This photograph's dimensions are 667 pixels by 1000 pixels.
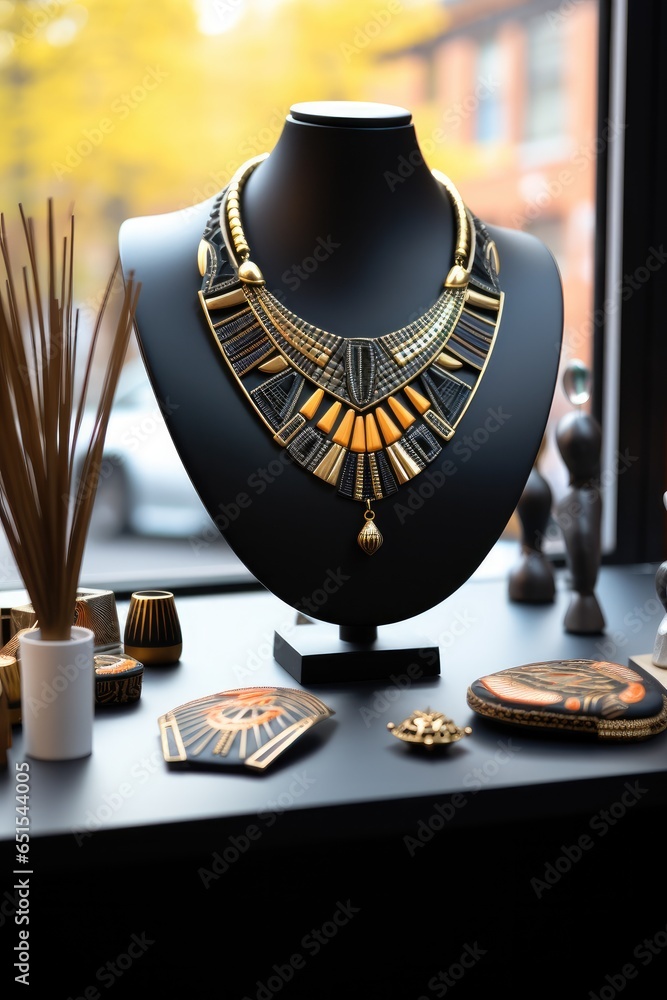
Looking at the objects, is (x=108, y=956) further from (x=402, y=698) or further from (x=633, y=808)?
(x=633, y=808)

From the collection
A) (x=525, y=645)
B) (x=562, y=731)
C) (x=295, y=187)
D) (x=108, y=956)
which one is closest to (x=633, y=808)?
(x=562, y=731)

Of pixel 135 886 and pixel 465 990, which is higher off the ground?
pixel 135 886

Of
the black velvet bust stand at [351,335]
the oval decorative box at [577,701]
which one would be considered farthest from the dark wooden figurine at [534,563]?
the oval decorative box at [577,701]

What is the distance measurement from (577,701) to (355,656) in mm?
247

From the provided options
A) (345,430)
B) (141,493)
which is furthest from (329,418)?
(141,493)

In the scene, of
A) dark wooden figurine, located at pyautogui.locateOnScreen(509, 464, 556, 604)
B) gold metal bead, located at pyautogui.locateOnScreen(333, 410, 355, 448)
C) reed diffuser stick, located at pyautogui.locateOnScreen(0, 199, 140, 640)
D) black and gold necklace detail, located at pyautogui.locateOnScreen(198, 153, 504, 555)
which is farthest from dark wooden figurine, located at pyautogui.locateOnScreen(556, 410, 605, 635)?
reed diffuser stick, located at pyautogui.locateOnScreen(0, 199, 140, 640)

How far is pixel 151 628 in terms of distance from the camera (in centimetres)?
119

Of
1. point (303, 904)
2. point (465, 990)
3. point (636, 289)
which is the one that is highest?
point (636, 289)

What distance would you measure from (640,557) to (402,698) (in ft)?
2.76

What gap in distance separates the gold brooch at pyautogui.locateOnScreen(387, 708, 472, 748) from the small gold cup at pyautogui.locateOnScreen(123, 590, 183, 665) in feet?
1.01

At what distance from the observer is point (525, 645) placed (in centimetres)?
129

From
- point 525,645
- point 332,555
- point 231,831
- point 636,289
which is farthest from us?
point 636,289

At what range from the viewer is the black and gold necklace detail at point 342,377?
1091 millimetres

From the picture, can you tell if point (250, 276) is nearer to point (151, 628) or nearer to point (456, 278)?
point (456, 278)
